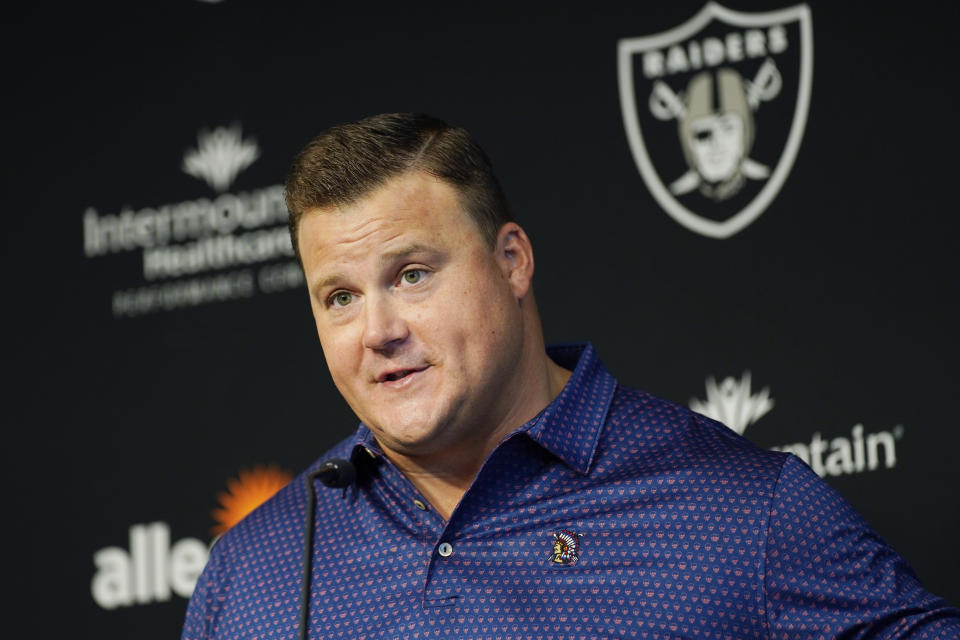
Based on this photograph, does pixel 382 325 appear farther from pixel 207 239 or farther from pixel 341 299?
pixel 207 239

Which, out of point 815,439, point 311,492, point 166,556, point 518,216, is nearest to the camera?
point 311,492

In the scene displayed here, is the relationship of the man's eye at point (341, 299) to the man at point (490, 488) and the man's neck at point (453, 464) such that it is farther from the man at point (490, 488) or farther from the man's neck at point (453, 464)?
the man's neck at point (453, 464)

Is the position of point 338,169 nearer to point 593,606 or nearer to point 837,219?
point 593,606

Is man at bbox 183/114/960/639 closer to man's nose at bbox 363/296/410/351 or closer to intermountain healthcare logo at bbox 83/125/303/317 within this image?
man's nose at bbox 363/296/410/351

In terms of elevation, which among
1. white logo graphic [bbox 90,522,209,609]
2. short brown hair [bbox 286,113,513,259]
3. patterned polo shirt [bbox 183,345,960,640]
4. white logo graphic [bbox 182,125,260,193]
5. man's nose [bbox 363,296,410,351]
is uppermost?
white logo graphic [bbox 182,125,260,193]

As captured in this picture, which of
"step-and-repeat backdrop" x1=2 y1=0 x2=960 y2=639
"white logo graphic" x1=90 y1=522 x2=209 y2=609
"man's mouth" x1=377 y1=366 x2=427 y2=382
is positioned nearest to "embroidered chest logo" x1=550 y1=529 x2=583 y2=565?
"man's mouth" x1=377 y1=366 x2=427 y2=382

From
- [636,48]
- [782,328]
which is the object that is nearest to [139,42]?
[636,48]

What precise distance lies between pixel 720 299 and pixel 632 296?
0.65 feet

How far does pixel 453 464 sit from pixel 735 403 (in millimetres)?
825

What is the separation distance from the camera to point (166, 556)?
331cm

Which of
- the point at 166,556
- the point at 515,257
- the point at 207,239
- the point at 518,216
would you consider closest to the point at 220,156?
the point at 207,239

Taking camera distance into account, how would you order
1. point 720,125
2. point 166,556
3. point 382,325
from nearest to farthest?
point 382,325, point 720,125, point 166,556

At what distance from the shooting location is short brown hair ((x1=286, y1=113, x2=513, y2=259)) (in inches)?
80.3

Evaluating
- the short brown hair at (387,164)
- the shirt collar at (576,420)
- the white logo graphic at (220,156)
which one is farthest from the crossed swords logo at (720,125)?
the white logo graphic at (220,156)
